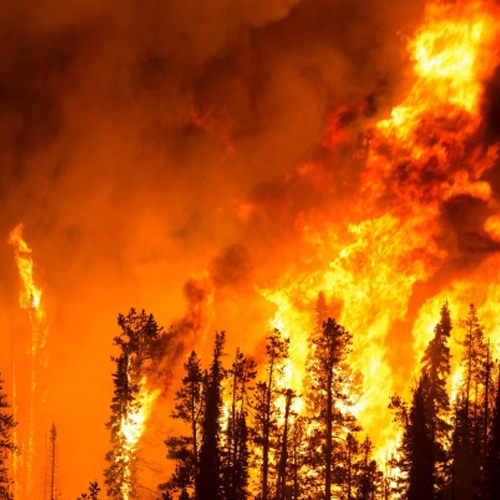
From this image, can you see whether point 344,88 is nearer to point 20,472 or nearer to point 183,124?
point 183,124

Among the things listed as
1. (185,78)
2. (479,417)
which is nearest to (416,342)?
(479,417)

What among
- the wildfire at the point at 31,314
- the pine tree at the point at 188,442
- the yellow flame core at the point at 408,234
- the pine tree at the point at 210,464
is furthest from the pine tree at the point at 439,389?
the wildfire at the point at 31,314

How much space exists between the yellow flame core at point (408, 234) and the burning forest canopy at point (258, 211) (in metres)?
0.20

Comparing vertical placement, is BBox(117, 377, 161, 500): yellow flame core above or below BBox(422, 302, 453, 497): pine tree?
below

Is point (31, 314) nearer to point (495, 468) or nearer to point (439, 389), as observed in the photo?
point (439, 389)

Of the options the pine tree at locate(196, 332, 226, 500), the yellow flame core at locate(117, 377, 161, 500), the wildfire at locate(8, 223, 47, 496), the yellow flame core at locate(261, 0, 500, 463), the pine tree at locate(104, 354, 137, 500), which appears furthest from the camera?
the wildfire at locate(8, 223, 47, 496)

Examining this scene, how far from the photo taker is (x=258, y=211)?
83.4 m

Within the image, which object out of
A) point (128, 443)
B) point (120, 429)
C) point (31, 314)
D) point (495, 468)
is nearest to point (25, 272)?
point (31, 314)

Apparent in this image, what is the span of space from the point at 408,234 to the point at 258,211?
17927 millimetres

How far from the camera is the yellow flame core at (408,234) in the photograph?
69500 millimetres

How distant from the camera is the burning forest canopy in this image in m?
73.4

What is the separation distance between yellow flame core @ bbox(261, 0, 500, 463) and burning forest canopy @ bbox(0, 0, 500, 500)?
0.20 metres

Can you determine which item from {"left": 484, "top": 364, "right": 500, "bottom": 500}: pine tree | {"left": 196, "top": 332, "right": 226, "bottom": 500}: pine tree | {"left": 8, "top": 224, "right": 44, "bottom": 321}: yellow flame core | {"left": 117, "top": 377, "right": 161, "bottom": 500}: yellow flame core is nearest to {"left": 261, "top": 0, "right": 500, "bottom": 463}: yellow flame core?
{"left": 117, "top": 377, "right": 161, "bottom": 500}: yellow flame core

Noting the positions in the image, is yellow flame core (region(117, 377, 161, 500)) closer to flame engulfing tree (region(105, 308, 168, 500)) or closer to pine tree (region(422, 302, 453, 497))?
flame engulfing tree (region(105, 308, 168, 500))
